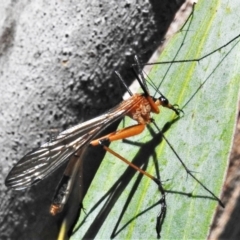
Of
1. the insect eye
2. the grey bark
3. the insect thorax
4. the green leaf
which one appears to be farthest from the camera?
the grey bark

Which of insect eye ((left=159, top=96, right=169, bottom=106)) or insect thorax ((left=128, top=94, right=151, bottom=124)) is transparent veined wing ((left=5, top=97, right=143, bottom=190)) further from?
insect eye ((left=159, top=96, right=169, bottom=106))

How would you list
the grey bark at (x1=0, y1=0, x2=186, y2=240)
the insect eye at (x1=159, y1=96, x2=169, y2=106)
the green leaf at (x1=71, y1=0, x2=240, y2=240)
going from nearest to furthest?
1. the green leaf at (x1=71, y1=0, x2=240, y2=240)
2. the insect eye at (x1=159, y1=96, x2=169, y2=106)
3. the grey bark at (x1=0, y1=0, x2=186, y2=240)

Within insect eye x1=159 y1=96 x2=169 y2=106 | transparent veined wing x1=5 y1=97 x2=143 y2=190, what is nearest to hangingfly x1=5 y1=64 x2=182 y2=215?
transparent veined wing x1=5 y1=97 x2=143 y2=190

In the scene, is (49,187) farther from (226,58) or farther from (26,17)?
(226,58)

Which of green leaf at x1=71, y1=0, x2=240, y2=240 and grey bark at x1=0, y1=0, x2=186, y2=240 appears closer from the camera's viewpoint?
green leaf at x1=71, y1=0, x2=240, y2=240

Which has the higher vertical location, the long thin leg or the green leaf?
the long thin leg

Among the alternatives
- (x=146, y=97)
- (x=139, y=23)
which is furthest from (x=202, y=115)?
(x=139, y=23)

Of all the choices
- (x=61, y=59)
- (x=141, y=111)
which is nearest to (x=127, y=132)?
(x=141, y=111)
